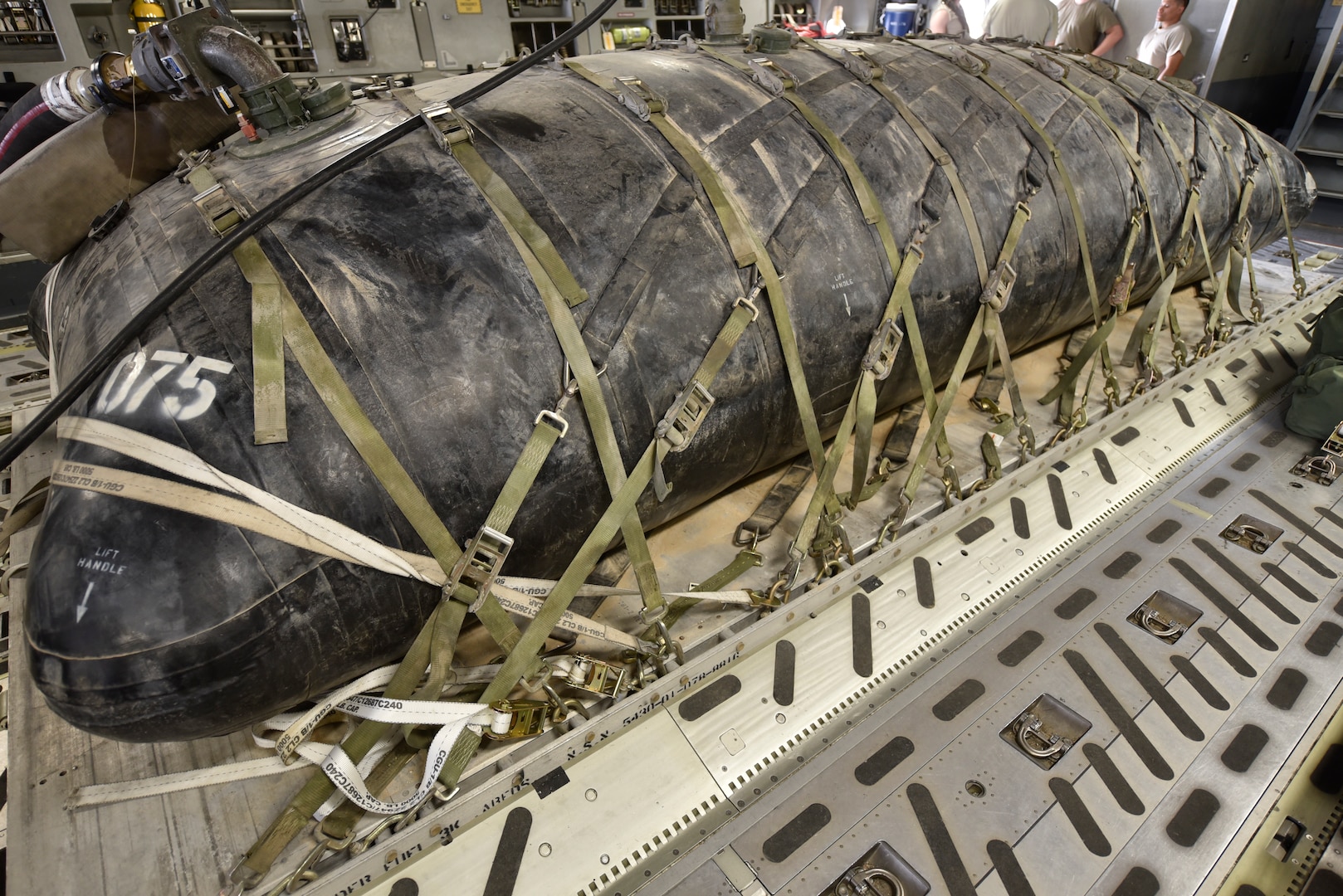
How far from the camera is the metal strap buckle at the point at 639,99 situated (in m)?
2.35

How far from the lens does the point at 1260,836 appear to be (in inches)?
87.4

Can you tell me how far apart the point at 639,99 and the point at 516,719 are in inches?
80.2

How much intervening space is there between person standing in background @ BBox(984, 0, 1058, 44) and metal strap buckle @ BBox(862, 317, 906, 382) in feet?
17.6

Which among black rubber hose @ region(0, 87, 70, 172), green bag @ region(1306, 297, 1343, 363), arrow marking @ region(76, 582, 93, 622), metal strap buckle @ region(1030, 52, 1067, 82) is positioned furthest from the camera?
green bag @ region(1306, 297, 1343, 363)

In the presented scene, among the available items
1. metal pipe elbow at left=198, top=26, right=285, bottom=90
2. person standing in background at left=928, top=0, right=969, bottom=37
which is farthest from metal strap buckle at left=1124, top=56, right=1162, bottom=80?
metal pipe elbow at left=198, top=26, right=285, bottom=90

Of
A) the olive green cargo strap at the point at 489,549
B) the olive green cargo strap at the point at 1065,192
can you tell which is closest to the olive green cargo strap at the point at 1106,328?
the olive green cargo strap at the point at 1065,192

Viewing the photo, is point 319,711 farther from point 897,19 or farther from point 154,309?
point 897,19

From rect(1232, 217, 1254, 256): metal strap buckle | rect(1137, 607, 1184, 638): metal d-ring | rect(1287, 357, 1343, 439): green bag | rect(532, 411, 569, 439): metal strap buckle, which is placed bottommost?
rect(1137, 607, 1184, 638): metal d-ring

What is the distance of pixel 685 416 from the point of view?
2.10m

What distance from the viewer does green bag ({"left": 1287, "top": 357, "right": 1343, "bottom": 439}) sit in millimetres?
3859

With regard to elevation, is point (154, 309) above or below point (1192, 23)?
below

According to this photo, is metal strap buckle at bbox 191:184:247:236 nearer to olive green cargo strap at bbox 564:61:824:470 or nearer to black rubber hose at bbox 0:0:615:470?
black rubber hose at bbox 0:0:615:470

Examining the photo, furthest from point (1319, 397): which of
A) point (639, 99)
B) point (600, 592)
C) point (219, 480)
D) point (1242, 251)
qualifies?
point (219, 480)

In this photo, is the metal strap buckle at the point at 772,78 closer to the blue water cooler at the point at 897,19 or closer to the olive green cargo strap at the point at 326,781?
the olive green cargo strap at the point at 326,781
